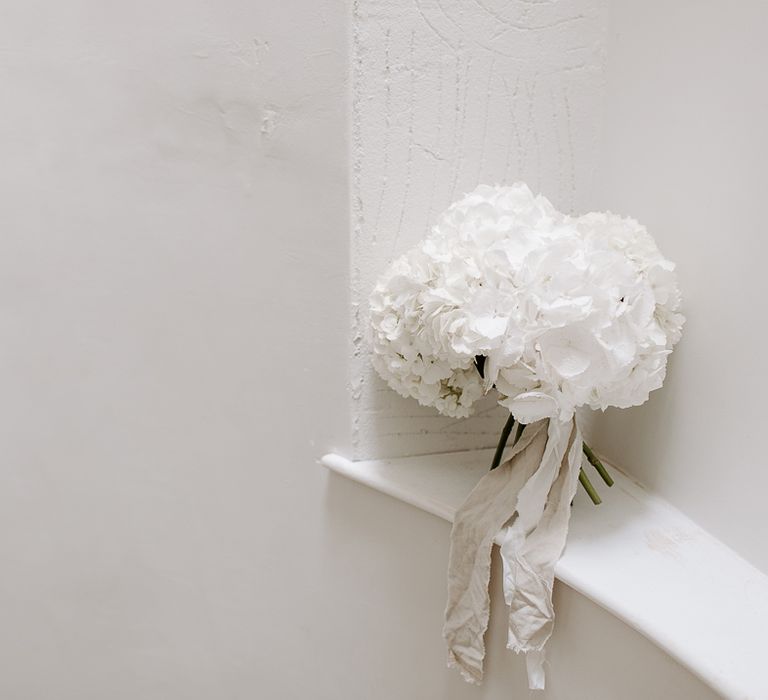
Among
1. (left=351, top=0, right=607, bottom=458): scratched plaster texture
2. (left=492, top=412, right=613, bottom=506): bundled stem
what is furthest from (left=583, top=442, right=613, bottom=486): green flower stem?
(left=351, top=0, right=607, bottom=458): scratched plaster texture

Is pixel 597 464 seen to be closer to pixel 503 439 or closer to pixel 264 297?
pixel 503 439

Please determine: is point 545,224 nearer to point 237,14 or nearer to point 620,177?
point 620,177

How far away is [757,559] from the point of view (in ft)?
2.58

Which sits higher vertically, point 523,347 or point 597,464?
point 523,347

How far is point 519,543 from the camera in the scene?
822 mm

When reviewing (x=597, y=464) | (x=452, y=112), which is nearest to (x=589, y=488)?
(x=597, y=464)

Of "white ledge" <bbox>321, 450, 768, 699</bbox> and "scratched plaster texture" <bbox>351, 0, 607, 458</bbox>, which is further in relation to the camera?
"scratched plaster texture" <bbox>351, 0, 607, 458</bbox>

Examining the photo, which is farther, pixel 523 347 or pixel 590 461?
pixel 590 461

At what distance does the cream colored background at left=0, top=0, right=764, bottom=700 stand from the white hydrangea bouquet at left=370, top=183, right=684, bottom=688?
0.06 meters

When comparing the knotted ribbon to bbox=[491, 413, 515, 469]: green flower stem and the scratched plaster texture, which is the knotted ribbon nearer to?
bbox=[491, 413, 515, 469]: green flower stem

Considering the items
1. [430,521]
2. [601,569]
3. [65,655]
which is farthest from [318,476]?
[65,655]

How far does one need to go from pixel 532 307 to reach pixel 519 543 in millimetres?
262

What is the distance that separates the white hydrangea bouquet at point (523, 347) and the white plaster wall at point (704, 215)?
0.06m

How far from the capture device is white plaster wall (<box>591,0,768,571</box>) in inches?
30.3
